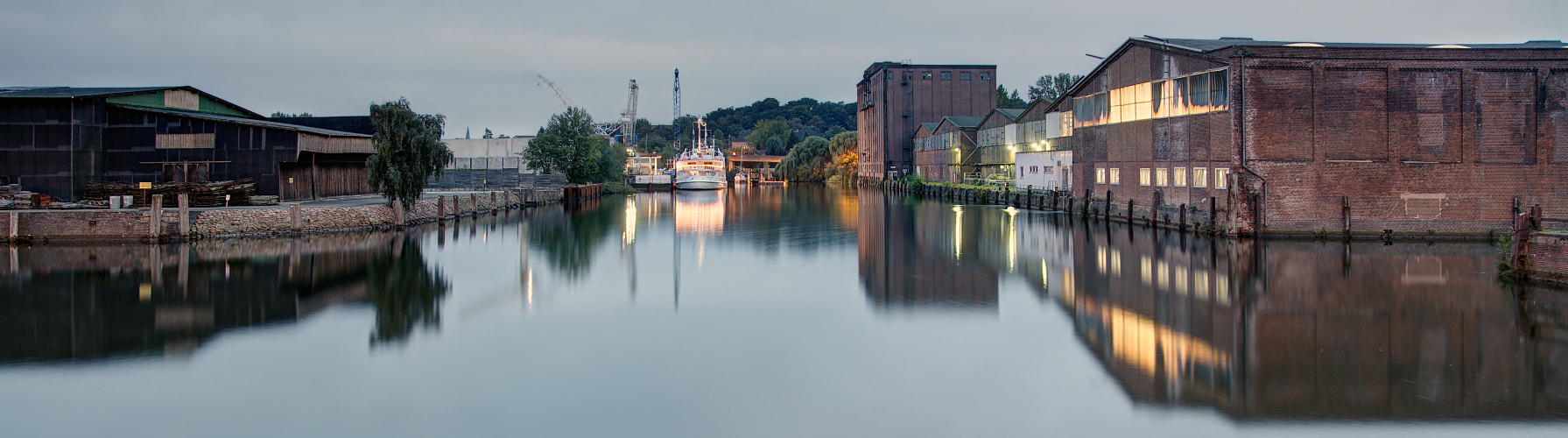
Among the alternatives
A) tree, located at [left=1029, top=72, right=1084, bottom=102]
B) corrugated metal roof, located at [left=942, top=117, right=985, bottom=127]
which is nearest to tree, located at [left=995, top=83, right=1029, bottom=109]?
tree, located at [left=1029, top=72, right=1084, bottom=102]

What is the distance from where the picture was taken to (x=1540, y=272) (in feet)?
56.6

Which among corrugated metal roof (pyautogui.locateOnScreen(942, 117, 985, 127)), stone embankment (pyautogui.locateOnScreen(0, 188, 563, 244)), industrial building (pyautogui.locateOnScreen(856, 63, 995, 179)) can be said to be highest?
industrial building (pyautogui.locateOnScreen(856, 63, 995, 179))

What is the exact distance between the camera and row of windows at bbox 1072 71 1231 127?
29125 millimetres

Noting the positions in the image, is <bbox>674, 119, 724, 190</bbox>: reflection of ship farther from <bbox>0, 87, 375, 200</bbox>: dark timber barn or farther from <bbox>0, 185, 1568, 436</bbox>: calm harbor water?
<bbox>0, 185, 1568, 436</bbox>: calm harbor water

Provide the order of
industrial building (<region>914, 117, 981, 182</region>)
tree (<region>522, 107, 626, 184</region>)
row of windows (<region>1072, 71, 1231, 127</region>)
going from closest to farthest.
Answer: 1. row of windows (<region>1072, 71, 1231, 127</region>)
2. tree (<region>522, 107, 626, 184</region>)
3. industrial building (<region>914, 117, 981, 182</region>)

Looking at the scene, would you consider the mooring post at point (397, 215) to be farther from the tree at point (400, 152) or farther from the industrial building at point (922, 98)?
the industrial building at point (922, 98)

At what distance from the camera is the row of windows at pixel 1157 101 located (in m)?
29.1

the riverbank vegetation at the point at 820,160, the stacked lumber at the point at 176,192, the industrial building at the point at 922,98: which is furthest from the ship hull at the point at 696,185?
the stacked lumber at the point at 176,192

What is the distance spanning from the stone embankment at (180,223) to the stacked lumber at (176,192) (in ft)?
9.10

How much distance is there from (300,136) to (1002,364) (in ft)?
101

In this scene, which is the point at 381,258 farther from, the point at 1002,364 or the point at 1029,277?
the point at 1002,364

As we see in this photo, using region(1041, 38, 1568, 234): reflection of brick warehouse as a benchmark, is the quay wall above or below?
below

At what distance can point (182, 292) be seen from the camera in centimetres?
1786

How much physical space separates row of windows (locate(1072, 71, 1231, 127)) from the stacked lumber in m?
31.0
